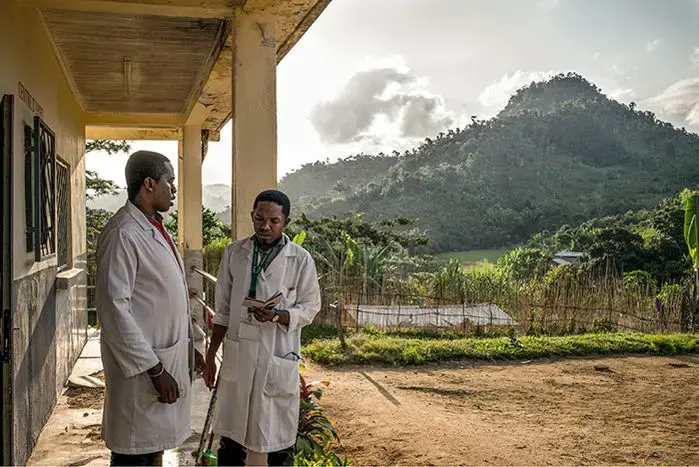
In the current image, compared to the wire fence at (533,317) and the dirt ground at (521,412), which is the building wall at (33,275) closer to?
the dirt ground at (521,412)

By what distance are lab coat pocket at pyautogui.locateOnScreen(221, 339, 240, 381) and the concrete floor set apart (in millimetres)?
1133

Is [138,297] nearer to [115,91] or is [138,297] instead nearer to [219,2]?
[219,2]

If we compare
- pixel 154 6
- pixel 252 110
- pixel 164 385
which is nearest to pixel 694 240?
pixel 252 110

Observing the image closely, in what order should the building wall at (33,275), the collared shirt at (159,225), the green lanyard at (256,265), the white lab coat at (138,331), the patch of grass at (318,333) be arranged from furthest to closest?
the patch of grass at (318,333) → the building wall at (33,275) → the green lanyard at (256,265) → the collared shirt at (159,225) → the white lab coat at (138,331)

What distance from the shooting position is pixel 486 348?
416 inches

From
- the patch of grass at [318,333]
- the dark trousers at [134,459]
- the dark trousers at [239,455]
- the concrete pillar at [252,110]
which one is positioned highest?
the concrete pillar at [252,110]

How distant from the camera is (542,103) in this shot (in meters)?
57.3

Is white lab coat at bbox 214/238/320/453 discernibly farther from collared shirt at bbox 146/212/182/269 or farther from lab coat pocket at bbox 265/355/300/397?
collared shirt at bbox 146/212/182/269

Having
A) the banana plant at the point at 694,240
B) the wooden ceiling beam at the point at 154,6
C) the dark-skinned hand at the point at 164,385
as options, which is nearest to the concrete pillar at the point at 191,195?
the wooden ceiling beam at the point at 154,6

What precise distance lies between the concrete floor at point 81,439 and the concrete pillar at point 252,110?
4.13 ft

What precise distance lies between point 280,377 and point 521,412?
509cm

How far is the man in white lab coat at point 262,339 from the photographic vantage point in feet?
8.55

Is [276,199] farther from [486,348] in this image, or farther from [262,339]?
[486,348]

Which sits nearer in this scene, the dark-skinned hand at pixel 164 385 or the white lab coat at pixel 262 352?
the dark-skinned hand at pixel 164 385
